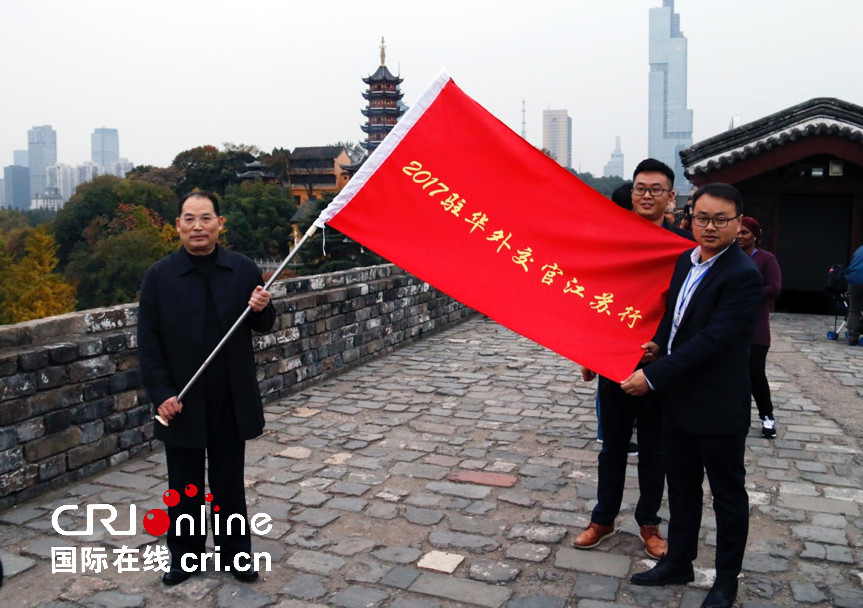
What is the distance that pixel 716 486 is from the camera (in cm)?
348

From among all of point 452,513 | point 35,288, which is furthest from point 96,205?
point 452,513

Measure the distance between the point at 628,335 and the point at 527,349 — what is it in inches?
262

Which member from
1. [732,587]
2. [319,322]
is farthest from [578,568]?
[319,322]

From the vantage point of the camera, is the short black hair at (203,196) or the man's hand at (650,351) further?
the man's hand at (650,351)

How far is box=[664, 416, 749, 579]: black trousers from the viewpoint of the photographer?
3.45 metres

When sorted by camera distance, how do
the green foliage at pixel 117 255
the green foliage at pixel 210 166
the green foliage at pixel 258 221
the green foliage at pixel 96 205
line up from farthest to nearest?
the green foliage at pixel 210 166 → the green foliage at pixel 96 205 → the green foliage at pixel 258 221 → the green foliage at pixel 117 255

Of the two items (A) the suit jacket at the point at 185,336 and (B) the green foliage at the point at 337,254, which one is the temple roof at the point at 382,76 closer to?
(B) the green foliage at the point at 337,254

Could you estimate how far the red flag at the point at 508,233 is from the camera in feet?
12.4

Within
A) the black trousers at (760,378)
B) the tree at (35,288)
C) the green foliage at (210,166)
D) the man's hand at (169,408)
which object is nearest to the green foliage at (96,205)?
the tree at (35,288)

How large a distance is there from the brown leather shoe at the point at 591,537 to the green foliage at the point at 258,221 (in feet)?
225

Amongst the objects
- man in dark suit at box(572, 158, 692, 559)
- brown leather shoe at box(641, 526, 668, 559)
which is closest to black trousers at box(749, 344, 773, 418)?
man in dark suit at box(572, 158, 692, 559)

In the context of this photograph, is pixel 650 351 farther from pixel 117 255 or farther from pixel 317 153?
pixel 317 153

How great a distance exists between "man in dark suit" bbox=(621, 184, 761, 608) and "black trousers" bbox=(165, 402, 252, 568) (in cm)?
194

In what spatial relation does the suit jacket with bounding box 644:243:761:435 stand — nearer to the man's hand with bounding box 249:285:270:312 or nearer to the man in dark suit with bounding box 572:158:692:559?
the man in dark suit with bounding box 572:158:692:559
